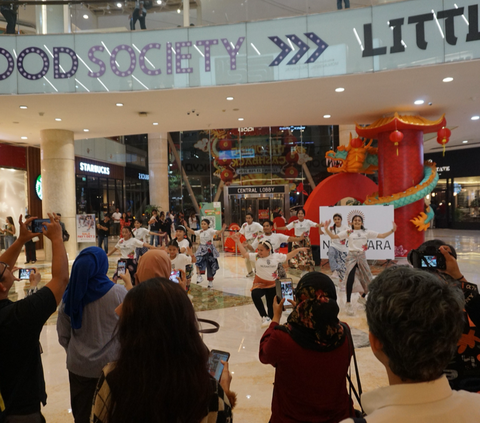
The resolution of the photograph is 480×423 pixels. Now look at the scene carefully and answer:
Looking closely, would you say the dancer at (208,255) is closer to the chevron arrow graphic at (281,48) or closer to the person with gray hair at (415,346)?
the chevron arrow graphic at (281,48)

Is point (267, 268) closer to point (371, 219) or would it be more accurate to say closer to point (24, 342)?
point (24, 342)

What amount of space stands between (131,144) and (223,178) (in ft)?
20.5

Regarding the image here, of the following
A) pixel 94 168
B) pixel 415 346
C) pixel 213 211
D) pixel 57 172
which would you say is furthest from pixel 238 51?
pixel 94 168

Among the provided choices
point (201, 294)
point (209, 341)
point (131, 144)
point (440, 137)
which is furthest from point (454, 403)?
point (131, 144)

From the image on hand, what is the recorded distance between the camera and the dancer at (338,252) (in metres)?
7.42

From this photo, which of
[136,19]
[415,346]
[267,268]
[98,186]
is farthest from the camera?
[98,186]

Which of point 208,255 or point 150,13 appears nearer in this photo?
point 208,255

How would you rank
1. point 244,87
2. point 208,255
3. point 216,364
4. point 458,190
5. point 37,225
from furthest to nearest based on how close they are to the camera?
point 458,190
point 208,255
point 244,87
point 37,225
point 216,364

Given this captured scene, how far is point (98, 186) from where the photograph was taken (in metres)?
20.0

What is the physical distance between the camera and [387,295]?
112 cm

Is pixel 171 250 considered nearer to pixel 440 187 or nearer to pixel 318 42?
pixel 318 42

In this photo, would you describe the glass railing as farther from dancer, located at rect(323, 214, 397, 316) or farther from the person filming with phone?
the person filming with phone

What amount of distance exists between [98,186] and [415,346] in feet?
67.1

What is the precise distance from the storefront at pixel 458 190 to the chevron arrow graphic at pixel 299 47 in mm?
15927
